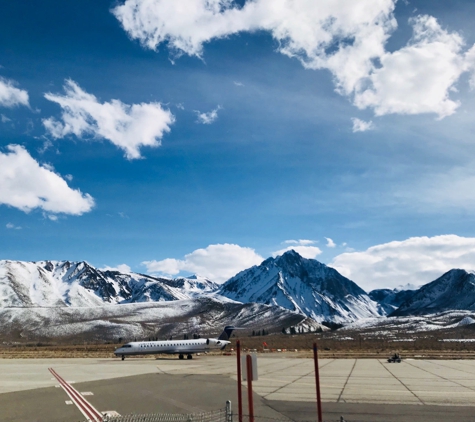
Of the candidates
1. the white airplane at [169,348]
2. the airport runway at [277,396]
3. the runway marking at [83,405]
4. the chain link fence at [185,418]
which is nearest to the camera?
the chain link fence at [185,418]

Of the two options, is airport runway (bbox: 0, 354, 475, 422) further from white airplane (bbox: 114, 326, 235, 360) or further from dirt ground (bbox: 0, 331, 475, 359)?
white airplane (bbox: 114, 326, 235, 360)

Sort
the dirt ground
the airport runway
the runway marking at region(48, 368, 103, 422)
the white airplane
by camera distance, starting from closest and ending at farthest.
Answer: the runway marking at region(48, 368, 103, 422)
the airport runway
the dirt ground
the white airplane

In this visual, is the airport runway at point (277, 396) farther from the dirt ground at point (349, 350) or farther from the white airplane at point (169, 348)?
the white airplane at point (169, 348)

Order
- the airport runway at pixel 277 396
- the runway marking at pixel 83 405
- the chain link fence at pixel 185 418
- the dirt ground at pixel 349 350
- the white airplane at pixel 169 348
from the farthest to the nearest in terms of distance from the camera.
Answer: the white airplane at pixel 169 348, the dirt ground at pixel 349 350, the airport runway at pixel 277 396, the runway marking at pixel 83 405, the chain link fence at pixel 185 418

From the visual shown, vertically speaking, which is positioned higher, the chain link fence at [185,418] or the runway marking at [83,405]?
the chain link fence at [185,418]

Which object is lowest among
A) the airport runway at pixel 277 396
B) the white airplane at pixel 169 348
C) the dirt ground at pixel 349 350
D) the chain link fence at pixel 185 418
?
the dirt ground at pixel 349 350

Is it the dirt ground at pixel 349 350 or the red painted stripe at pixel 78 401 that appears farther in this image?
the dirt ground at pixel 349 350

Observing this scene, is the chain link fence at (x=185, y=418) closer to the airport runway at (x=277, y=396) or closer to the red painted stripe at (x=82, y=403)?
the airport runway at (x=277, y=396)

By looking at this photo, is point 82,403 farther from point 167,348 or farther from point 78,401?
point 167,348

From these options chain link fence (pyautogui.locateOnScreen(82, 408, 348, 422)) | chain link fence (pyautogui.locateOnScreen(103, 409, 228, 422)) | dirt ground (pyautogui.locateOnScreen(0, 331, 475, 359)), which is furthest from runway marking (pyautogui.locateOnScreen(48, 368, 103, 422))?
dirt ground (pyautogui.locateOnScreen(0, 331, 475, 359))

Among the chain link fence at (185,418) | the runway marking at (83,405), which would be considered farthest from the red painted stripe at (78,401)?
the chain link fence at (185,418)

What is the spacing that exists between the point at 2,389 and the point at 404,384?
79.4 feet

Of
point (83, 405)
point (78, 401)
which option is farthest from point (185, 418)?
point (78, 401)

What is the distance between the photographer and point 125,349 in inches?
2539
